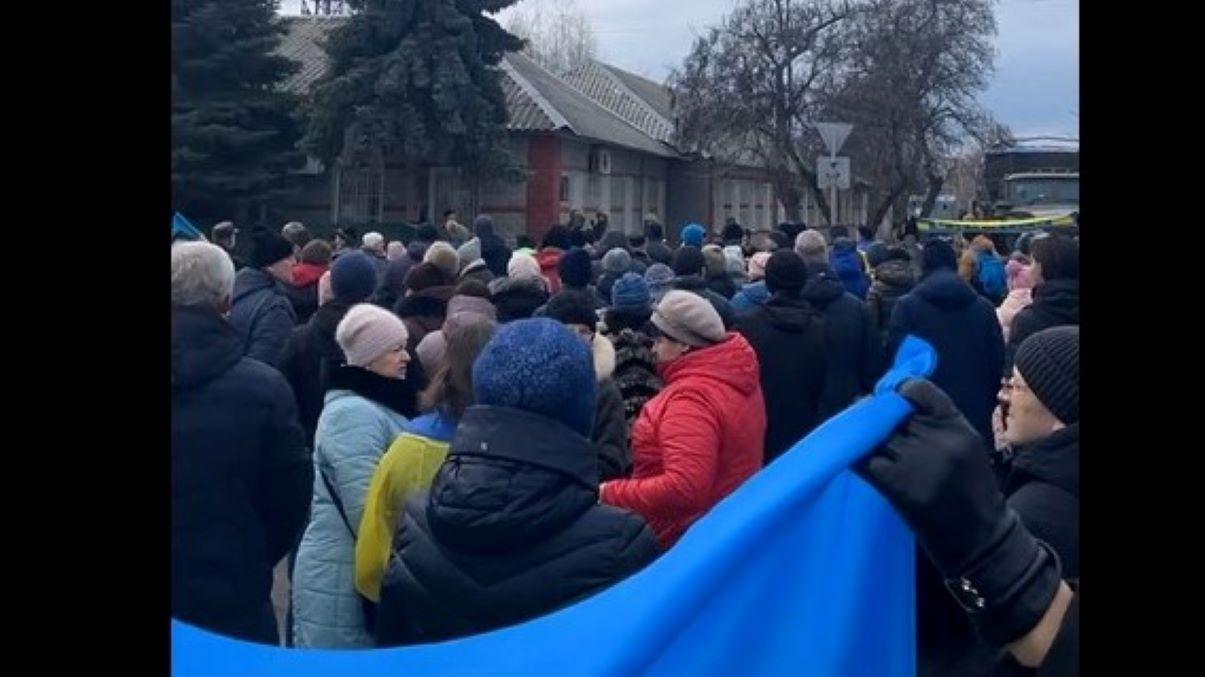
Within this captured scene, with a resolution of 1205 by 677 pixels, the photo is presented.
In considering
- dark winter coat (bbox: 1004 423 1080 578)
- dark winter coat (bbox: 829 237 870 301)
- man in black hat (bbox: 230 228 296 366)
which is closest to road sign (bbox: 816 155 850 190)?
dark winter coat (bbox: 829 237 870 301)

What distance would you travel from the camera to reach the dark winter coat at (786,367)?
7.22m

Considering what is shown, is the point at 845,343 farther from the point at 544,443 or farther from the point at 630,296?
the point at 544,443

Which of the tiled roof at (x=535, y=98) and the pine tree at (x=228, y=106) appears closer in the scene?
the pine tree at (x=228, y=106)

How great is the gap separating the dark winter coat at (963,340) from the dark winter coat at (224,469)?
428 centimetres

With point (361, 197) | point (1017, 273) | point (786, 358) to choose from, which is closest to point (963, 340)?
point (786, 358)

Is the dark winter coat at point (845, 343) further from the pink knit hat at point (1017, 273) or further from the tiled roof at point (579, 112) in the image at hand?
the tiled roof at point (579, 112)

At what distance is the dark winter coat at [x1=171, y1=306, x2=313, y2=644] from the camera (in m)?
3.97

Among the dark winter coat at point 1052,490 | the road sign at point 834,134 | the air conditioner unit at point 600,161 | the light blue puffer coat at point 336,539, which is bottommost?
the light blue puffer coat at point 336,539

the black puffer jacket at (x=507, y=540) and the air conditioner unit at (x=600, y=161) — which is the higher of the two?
the air conditioner unit at (x=600, y=161)

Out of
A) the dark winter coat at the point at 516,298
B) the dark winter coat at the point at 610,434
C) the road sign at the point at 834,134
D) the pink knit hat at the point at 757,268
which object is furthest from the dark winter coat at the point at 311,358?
the road sign at the point at 834,134

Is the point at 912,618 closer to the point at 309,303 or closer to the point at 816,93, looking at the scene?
the point at 309,303

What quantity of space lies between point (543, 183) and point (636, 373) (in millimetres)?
33608

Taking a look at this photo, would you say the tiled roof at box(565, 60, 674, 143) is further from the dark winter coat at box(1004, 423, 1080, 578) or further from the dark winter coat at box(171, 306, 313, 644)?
the dark winter coat at box(1004, 423, 1080, 578)

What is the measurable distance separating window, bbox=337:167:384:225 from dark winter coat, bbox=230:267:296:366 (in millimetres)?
30266
